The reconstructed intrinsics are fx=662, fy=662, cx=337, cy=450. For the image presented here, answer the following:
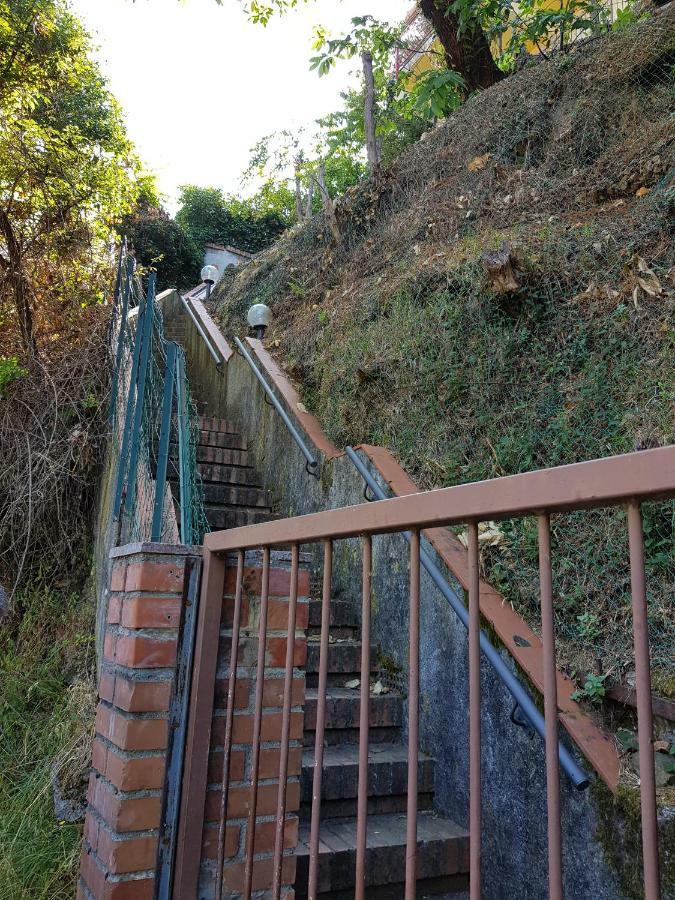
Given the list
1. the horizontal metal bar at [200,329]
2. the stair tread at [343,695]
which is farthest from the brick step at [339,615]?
the horizontal metal bar at [200,329]

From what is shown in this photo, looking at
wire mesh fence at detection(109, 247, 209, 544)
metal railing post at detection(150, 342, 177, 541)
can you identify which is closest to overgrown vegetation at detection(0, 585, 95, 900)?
wire mesh fence at detection(109, 247, 209, 544)

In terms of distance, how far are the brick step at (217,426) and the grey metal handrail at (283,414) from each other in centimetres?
61

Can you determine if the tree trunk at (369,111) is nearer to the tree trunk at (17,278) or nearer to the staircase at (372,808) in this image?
the tree trunk at (17,278)

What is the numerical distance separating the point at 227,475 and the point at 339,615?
2.14 metres

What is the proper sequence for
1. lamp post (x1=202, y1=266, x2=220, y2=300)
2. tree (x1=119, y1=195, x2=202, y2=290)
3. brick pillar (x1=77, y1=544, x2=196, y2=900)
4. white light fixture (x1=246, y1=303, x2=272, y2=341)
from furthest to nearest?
1. tree (x1=119, y1=195, x2=202, y2=290)
2. lamp post (x1=202, y1=266, x2=220, y2=300)
3. white light fixture (x1=246, y1=303, x2=272, y2=341)
4. brick pillar (x1=77, y1=544, x2=196, y2=900)

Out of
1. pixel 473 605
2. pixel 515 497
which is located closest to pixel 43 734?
pixel 473 605

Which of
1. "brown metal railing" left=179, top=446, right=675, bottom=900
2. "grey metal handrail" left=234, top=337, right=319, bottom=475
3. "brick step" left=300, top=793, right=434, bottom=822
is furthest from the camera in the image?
"grey metal handrail" left=234, top=337, right=319, bottom=475

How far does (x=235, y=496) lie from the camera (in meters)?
5.57

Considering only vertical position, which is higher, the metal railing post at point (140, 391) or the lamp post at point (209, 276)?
the lamp post at point (209, 276)

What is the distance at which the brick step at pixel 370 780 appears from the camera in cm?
297

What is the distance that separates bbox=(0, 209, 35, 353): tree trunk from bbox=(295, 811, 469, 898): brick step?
6.06 metres

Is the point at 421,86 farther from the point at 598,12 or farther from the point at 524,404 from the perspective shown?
the point at 524,404

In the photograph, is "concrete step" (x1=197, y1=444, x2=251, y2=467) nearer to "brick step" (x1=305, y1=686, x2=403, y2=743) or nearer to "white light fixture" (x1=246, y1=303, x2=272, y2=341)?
"white light fixture" (x1=246, y1=303, x2=272, y2=341)

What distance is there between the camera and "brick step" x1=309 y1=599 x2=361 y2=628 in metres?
4.10
